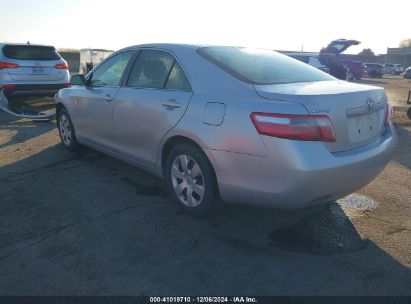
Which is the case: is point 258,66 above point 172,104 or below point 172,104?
above

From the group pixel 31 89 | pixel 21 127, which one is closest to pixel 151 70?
pixel 21 127

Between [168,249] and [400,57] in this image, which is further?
[400,57]

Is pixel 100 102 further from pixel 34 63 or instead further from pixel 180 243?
pixel 34 63

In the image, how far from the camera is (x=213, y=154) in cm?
334

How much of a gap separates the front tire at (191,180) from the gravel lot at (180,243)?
0.16 metres

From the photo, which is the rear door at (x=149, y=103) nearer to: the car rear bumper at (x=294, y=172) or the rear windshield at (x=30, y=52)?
the car rear bumper at (x=294, y=172)

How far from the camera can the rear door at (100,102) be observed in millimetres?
4684

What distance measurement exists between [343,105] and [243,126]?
0.78 meters

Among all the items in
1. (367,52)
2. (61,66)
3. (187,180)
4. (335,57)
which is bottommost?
(187,180)

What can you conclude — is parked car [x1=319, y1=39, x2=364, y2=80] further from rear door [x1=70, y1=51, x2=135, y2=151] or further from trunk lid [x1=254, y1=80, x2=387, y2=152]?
trunk lid [x1=254, y1=80, x2=387, y2=152]

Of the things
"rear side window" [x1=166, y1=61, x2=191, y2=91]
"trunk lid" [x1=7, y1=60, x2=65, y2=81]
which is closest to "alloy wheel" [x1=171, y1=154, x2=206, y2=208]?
"rear side window" [x1=166, y1=61, x2=191, y2=91]

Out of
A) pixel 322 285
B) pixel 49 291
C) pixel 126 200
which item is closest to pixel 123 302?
pixel 49 291

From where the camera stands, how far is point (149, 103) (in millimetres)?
4000

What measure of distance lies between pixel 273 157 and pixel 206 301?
1.13 meters
